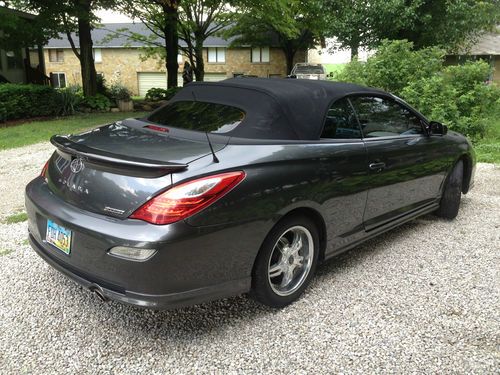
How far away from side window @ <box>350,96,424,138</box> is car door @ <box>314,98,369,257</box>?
14cm

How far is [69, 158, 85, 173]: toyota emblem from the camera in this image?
281 cm

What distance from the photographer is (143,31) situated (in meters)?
38.2

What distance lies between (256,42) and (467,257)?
33686mm

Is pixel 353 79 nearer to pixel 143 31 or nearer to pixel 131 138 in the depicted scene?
pixel 131 138

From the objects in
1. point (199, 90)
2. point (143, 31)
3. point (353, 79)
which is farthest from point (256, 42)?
point (199, 90)

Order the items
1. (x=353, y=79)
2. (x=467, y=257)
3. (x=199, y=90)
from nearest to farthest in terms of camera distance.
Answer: (x=199, y=90)
(x=467, y=257)
(x=353, y=79)

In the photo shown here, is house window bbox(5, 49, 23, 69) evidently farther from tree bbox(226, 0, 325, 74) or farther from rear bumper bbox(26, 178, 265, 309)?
rear bumper bbox(26, 178, 265, 309)

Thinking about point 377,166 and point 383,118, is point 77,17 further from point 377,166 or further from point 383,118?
point 377,166

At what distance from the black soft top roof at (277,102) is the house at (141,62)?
36479 mm

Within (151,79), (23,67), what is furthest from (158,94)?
(151,79)

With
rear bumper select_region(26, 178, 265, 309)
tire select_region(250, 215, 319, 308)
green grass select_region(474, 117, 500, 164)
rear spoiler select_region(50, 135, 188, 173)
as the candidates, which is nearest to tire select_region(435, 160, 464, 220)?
tire select_region(250, 215, 319, 308)

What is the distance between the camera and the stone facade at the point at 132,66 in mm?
39625

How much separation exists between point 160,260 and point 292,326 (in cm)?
107

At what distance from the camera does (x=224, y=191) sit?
2.61m
